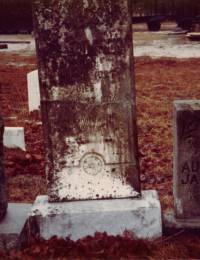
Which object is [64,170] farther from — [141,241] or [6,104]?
[6,104]

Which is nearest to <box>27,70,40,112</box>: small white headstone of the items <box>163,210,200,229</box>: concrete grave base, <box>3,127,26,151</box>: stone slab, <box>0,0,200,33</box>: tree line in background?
<box>3,127,26,151</box>: stone slab

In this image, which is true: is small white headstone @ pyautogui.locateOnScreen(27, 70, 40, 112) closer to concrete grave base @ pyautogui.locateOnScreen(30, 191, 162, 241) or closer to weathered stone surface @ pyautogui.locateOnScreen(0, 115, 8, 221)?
weathered stone surface @ pyautogui.locateOnScreen(0, 115, 8, 221)

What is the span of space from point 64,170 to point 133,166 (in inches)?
22.6

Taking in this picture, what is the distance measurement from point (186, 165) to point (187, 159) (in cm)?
5

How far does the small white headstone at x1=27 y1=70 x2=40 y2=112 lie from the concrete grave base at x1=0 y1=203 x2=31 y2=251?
14.8 ft

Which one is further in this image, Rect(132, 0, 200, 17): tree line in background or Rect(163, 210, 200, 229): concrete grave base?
Rect(132, 0, 200, 17): tree line in background

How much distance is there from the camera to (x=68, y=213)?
4480mm

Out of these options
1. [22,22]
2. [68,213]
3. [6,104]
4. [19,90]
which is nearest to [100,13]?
[68,213]

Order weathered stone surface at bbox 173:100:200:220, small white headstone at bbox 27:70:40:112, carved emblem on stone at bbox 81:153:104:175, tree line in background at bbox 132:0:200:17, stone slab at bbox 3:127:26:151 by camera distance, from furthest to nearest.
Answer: tree line in background at bbox 132:0:200:17
small white headstone at bbox 27:70:40:112
stone slab at bbox 3:127:26:151
carved emblem on stone at bbox 81:153:104:175
weathered stone surface at bbox 173:100:200:220

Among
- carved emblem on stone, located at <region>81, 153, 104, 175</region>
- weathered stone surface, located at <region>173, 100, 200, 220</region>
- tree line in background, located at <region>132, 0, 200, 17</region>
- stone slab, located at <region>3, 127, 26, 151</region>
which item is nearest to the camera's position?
weathered stone surface, located at <region>173, 100, 200, 220</region>

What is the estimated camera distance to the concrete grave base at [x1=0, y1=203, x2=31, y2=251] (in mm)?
4398

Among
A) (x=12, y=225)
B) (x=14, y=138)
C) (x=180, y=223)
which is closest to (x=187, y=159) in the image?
(x=180, y=223)

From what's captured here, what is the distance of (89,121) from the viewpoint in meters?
4.52

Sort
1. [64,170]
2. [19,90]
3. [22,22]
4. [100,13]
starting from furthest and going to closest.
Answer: [22,22] < [19,90] < [64,170] < [100,13]
